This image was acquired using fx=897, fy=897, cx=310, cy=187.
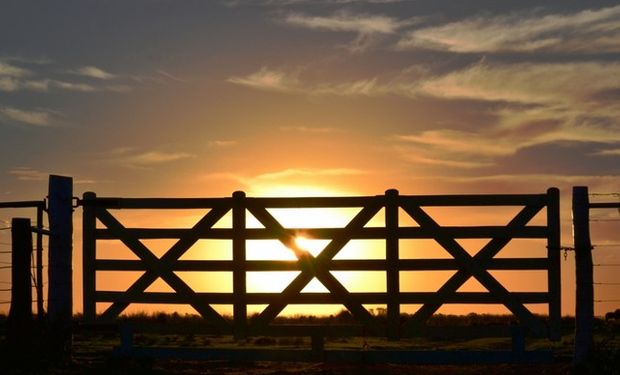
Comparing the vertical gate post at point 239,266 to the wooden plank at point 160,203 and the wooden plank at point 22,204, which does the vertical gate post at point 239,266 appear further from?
the wooden plank at point 22,204

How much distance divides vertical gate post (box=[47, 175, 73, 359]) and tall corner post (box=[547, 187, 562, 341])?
8.13 meters

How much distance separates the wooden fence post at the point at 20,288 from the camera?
45.5 ft

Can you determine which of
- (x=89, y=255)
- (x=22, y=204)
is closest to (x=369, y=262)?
(x=89, y=255)

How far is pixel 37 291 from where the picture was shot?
14.9 m

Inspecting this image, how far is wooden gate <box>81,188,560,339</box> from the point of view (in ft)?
48.2

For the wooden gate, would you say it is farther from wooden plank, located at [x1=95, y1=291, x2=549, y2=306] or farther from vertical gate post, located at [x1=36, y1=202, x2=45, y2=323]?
vertical gate post, located at [x1=36, y1=202, x2=45, y2=323]

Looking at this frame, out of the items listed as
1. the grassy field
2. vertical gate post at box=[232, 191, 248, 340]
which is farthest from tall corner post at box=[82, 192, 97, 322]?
vertical gate post at box=[232, 191, 248, 340]

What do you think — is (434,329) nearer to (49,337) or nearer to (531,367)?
(531,367)

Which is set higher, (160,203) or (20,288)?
(160,203)

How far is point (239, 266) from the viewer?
15000 mm

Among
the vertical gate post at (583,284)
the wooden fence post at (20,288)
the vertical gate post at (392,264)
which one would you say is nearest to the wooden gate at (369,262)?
the vertical gate post at (392,264)

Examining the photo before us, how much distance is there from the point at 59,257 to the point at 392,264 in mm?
5719

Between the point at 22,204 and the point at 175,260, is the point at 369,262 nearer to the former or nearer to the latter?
the point at 175,260

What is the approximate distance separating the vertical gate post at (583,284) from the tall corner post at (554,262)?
0.90 meters
